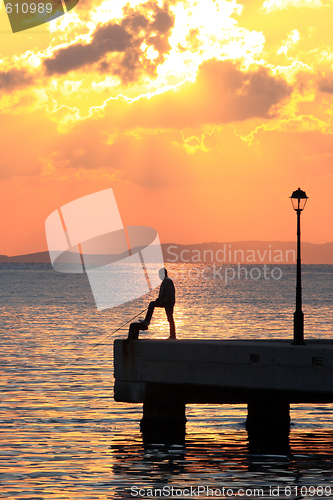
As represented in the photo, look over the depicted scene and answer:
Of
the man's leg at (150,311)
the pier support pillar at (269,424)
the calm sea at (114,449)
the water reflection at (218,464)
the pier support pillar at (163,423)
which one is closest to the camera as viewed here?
the calm sea at (114,449)

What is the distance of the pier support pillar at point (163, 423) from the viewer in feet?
58.3

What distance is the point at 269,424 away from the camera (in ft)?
58.1

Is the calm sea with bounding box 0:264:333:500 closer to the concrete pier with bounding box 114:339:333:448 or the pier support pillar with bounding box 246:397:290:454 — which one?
the pier support pillar with bounding box 246:397:290:454

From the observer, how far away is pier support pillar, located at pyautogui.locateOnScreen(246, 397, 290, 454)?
17594 mm

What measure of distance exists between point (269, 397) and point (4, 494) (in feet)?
23.0

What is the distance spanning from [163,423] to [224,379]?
219 cm

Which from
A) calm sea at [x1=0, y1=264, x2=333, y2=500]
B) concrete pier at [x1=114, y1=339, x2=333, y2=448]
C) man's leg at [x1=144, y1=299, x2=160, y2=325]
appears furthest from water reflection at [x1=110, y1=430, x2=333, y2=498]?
man's leg at [x1=144, y1=299, x2=160, y2=325]

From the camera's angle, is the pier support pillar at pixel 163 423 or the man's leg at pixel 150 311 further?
the man's leg at pixel 150 311

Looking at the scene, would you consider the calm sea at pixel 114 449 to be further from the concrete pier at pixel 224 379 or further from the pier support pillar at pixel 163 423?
the concrete pier at pixel 224 379

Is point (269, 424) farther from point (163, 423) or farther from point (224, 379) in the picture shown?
point (163, 423)

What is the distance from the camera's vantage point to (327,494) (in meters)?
13.6

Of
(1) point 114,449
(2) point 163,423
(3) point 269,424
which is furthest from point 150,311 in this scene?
(3) point 269,424

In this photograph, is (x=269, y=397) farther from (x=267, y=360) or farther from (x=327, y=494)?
(x=327, y=494)

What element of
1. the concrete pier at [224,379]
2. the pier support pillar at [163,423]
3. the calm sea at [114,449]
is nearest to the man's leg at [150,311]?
the concrete pier at [224,379]
